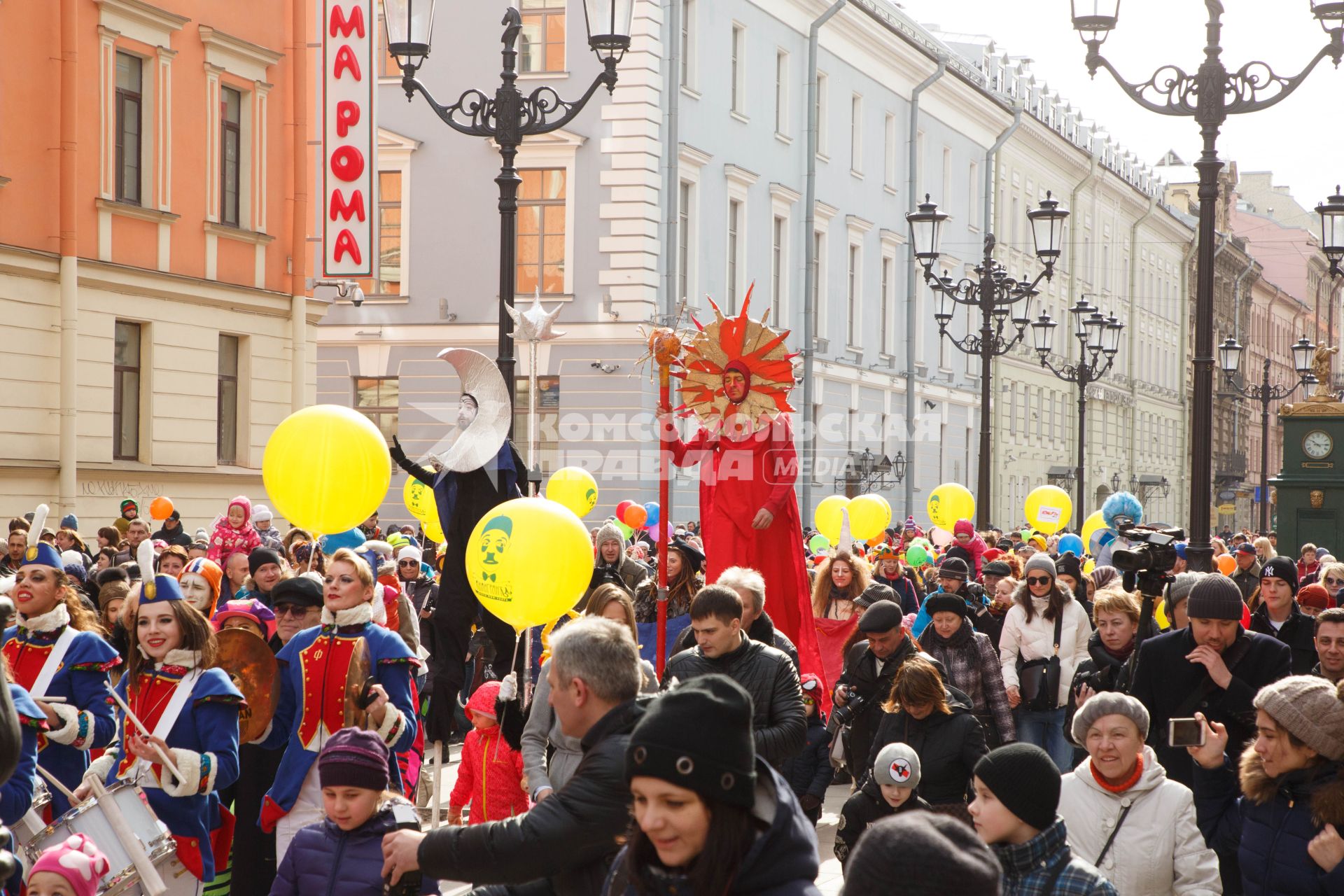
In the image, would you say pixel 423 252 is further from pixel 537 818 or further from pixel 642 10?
pixel 537 818

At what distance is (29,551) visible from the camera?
657 cm

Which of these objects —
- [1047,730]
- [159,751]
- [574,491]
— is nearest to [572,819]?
[159,751]

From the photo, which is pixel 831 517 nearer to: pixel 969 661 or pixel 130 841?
pixel 969 661

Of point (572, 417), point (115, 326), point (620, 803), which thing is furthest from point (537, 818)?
point (572, 417)

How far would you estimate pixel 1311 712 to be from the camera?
5.13m

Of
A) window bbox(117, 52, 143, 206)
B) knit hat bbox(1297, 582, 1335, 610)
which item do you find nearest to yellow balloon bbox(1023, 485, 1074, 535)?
knit hat bbox(1297, 582, 1335, 610)

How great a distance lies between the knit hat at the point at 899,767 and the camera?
631 centimetres

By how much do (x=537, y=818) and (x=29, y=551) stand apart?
12.0ft

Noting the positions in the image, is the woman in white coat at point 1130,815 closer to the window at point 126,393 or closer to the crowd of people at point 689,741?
the crowd of people at point 689,741

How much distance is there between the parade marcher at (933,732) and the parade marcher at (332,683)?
6.65 feet

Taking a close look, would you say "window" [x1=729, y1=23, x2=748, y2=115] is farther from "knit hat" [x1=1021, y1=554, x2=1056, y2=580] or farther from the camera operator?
the camera operator

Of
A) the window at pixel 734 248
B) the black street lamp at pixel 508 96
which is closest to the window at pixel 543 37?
the window at pixel 734 248

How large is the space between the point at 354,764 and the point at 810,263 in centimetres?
3051

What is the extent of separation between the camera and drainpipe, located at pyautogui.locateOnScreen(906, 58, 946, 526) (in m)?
40.1
